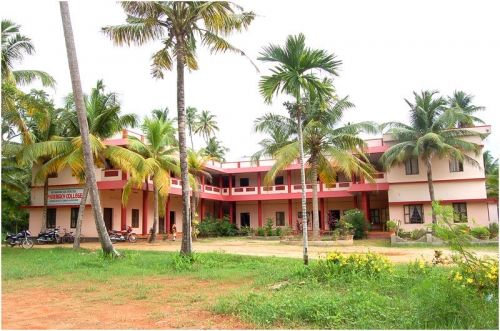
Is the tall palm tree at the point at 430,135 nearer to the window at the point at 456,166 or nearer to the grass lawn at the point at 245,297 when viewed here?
the window at the point at 456,166

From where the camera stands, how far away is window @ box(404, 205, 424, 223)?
26.4m

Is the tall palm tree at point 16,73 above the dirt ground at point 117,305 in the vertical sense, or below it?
above

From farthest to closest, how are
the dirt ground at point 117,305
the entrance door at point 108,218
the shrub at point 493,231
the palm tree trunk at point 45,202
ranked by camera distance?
the entrance door at point 108,218
the palm tree trunk at point 45,202
the shrub at point 493,231
the dirt ground at point 117,305

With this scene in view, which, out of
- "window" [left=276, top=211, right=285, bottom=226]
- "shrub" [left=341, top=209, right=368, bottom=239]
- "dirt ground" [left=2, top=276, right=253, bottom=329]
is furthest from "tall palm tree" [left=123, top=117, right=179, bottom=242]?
"window" [left=276, top=211, right=285, bottom=226]

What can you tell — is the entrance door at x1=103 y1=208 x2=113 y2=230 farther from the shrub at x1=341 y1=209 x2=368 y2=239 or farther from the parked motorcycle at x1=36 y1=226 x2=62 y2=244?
the shrub at x1=341 y1=209 x2=368 y2=239

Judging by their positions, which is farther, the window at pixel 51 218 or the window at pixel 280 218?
the window at pixel 280 218

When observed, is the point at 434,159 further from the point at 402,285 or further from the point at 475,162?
the point at 402,285

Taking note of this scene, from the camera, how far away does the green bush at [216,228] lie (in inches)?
1166

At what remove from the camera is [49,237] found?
23.2 metres

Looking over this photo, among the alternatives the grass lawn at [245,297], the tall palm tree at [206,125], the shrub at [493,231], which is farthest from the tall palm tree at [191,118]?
the grass lawn at [245,297]

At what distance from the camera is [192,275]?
10758 millimetres

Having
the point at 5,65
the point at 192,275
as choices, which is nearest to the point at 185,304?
the point at 192,275

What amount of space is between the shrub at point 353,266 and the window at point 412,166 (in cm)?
1844

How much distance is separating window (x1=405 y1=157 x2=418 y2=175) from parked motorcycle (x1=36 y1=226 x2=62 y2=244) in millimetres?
19901
